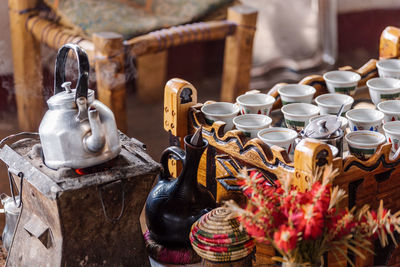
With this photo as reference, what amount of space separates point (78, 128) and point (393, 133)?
2.69ft

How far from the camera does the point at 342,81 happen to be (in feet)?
6.44

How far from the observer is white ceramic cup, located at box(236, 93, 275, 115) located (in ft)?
5.68

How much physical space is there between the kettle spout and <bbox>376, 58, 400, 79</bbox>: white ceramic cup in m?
1.09

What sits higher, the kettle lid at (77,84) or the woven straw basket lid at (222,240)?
the kettle lid at (77,84)

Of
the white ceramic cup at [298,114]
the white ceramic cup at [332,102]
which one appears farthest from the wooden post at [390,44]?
the white ceramic cup at [298,114]

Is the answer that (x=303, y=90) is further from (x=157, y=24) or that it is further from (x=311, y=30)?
(x=311, y=30)

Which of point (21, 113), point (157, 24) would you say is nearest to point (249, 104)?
point (157, 24)

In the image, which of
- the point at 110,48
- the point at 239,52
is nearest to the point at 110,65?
the point at 110,48

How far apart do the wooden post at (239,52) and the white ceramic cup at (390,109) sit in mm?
1420

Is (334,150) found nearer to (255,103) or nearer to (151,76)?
(255,103)

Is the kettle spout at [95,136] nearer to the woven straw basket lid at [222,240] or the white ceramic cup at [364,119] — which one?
the woven straw basket lid at [222,240]

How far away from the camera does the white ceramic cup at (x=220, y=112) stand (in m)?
1.69

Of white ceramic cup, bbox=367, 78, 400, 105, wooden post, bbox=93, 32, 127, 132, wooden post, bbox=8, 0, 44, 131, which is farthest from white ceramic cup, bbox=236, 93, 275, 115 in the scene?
wooden post, bbox=8, 0, 44, 131

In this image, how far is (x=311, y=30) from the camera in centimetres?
427
